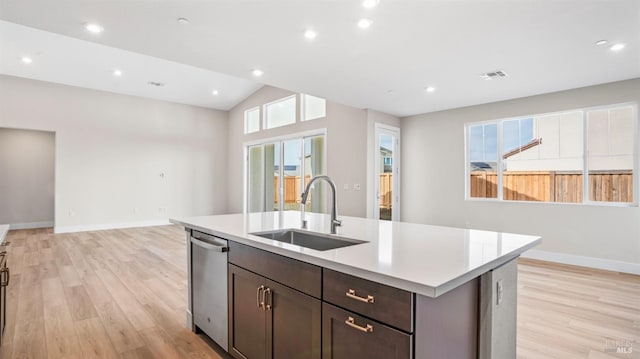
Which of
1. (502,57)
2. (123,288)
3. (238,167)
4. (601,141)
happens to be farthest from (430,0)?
(238,167)

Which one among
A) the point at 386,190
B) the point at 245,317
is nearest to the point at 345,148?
the point at 386,190

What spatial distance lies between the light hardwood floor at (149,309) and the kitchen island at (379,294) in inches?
32.3

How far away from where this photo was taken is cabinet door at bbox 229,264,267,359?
1.82m

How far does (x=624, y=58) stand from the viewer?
352 cm

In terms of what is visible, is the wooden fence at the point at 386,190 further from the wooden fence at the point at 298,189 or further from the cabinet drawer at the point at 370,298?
the cabinet drawer at the point at 370,298

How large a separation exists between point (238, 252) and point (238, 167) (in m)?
7.52

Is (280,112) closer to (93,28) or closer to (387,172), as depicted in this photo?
(387,172)

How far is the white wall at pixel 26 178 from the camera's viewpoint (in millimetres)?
7566

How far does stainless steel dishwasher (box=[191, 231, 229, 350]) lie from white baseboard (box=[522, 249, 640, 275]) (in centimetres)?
478

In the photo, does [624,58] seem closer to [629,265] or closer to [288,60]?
[629,265]

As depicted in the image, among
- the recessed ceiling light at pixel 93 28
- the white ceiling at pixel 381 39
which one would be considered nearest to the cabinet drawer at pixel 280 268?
the white ceiling at pixel 381 39

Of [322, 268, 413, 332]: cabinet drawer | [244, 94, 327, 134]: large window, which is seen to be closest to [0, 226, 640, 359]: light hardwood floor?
[322, 268, 413, 332]: cabinet drawer

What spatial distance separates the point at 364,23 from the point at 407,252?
2.10 meters

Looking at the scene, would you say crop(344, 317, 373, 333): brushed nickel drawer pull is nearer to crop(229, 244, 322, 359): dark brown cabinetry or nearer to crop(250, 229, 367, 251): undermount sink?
crop(229, 244, 322, 359): dark brown cabinetry
